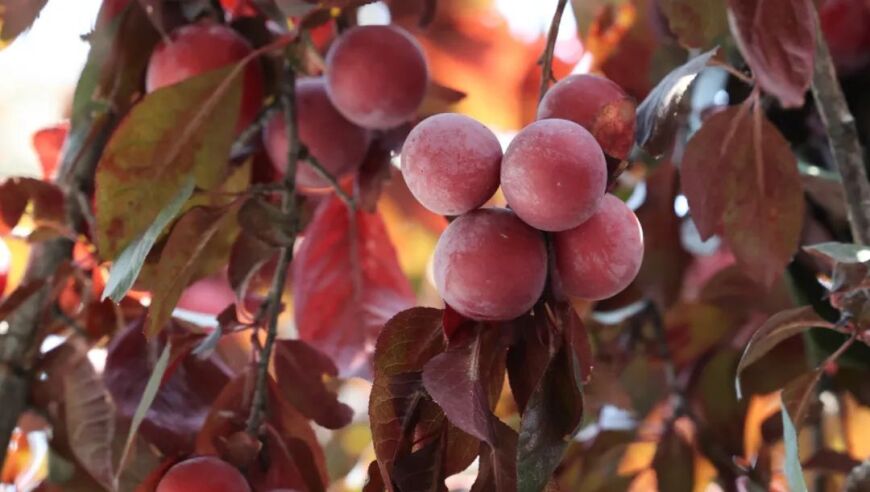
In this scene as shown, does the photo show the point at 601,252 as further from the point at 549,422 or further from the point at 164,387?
the point at 164,387

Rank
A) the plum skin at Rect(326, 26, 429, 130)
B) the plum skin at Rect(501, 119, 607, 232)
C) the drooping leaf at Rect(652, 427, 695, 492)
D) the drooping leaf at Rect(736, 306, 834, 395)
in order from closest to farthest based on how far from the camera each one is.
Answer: the plum skin at Rect(501, 119, 607, 232) < the drooping leaf at Rect(736, 306, 834, 395) < the plum skin at Rect(326, 26, 429, 130) < the drooping leaf at Rect(652, 427, 695, 492)

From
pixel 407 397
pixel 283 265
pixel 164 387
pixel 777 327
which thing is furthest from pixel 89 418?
pixel 777 327

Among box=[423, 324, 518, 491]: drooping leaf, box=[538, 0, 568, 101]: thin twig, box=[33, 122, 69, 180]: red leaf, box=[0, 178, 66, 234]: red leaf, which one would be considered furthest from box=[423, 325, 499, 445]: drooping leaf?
box=[33, 122, 69, 180]: red leaf

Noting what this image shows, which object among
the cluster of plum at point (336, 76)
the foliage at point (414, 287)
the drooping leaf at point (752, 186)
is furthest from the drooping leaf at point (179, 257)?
the drooping leaf at point (752, 186)

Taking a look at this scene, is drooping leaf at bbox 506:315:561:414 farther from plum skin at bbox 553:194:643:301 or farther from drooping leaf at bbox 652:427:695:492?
drooping leaf at bbox 652:427:695:492

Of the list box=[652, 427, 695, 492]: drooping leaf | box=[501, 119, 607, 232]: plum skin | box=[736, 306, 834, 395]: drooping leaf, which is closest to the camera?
box=[501, 119, 607, 232]: plum skin

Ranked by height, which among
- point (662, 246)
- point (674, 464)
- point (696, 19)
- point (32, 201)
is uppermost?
point (696, 19)

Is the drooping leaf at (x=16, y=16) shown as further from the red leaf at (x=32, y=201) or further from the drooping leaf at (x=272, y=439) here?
the drooping leaf at (x=272, y=439)

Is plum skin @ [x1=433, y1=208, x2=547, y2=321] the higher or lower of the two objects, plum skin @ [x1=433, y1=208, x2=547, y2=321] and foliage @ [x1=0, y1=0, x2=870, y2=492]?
the higher

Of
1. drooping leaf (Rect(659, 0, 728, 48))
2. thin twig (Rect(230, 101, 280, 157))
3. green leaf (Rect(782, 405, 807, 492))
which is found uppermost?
drooping leaf (Rect(659, 0, 728, 48))
